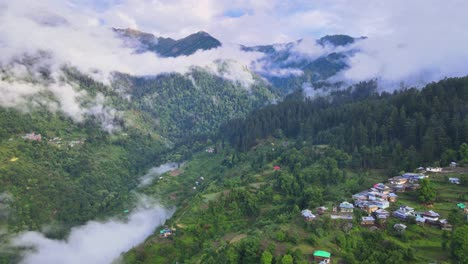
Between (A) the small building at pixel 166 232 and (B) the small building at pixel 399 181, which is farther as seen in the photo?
(A) the small building at pixel 166 232

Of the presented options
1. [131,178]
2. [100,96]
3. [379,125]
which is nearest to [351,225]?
[379,125]

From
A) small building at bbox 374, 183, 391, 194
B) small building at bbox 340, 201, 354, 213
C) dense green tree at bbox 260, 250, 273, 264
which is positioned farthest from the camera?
small building at bbox 374, 183, 391, 194

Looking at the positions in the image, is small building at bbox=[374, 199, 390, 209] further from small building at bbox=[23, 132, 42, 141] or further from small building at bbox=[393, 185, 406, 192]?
small building at bbox=[23, 132, 42, 141]

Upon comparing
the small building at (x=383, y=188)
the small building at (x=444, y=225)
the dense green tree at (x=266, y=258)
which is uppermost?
the small building at (x=383, y=188)

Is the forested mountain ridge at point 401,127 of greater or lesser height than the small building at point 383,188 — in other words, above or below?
above

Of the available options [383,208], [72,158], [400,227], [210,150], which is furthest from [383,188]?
[72,158]

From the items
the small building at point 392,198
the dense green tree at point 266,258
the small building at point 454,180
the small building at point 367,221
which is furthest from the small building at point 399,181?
the dense green tree at point 266,258

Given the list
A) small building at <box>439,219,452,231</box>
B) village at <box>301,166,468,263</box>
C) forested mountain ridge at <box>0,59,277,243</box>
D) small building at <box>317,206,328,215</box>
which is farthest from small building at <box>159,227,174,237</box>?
small building at <box>439,219,452,231</box>

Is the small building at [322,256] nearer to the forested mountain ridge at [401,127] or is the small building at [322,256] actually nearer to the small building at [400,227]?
the small building at [400,227]
